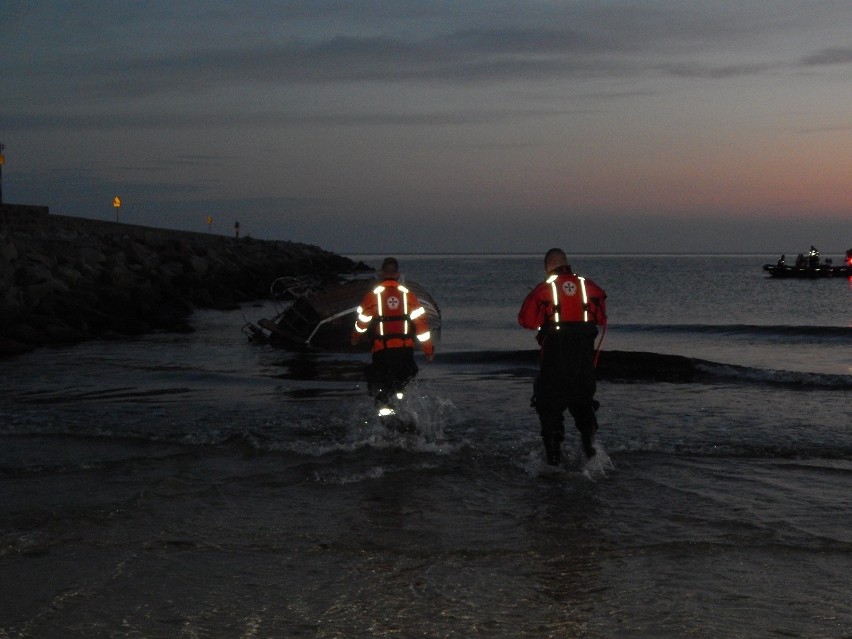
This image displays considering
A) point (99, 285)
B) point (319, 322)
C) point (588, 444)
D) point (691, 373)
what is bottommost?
point (691, 373)

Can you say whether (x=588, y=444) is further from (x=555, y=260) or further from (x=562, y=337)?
(x=555, y=260)

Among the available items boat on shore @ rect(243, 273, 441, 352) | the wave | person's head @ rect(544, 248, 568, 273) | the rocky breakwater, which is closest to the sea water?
the wave

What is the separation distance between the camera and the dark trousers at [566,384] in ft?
25.4

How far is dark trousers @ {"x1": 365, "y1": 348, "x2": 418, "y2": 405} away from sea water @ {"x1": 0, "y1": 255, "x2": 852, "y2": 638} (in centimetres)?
25

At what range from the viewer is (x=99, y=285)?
91.6 feet

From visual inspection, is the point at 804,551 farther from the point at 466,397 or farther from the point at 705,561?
the point at 466,397

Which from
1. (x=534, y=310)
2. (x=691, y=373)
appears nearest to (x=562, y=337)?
(x=534, y=310)

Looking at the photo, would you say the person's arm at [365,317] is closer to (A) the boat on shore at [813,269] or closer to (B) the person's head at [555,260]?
(B) the person's head at [555,260]

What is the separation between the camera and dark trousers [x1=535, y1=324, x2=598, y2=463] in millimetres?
7754

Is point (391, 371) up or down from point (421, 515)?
up

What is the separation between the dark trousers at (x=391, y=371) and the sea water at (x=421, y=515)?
0.82 feet

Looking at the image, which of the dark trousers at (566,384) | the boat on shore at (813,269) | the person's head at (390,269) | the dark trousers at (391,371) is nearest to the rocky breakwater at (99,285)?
the dark trousers at (391,371)

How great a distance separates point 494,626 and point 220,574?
1623mm

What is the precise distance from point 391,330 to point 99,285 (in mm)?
20660
